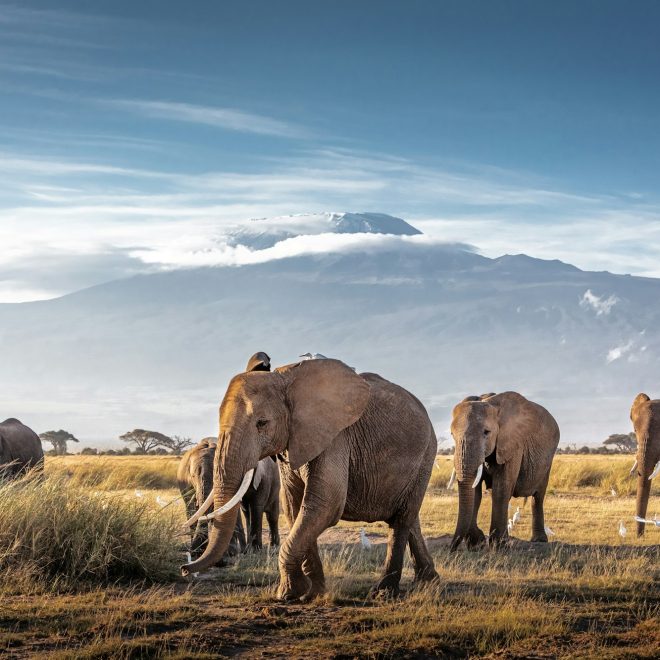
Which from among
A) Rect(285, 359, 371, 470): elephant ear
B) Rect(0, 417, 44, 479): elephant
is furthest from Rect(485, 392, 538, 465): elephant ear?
Rect(0, 417, 44, 479): elephant

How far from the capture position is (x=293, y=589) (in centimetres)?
1033

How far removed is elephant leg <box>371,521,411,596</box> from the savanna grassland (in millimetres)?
204

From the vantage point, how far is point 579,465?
3206 cm

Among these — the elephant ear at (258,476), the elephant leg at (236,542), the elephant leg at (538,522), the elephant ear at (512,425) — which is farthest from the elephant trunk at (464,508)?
the elephant leg at (236,542)

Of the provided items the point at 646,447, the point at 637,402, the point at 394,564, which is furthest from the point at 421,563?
the point at 637,402

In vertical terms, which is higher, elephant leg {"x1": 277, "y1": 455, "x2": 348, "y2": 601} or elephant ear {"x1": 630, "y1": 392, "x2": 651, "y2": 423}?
elephant ear {"x1": 630, "y1": 392, "x2": 651, "y2": 423}

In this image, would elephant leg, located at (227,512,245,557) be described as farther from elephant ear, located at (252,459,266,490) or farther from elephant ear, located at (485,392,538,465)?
elephant ear, located at (485,392,538,465)

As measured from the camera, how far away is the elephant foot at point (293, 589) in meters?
10.3

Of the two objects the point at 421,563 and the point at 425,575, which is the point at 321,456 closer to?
the point at 421,563

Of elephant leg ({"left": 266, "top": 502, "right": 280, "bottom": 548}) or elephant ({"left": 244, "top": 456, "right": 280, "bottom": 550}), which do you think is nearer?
elephant ({"left": 244, "top": 456, "right": 280, "bottom": 550})

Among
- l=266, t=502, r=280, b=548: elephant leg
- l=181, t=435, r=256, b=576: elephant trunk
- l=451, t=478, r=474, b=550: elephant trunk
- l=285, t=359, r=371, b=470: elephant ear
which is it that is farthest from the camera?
l=266, t=502, r=280, b=548: elephant leg

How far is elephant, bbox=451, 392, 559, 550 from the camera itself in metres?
15.6

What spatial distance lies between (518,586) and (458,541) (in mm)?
3787

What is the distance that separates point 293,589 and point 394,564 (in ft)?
4.10
